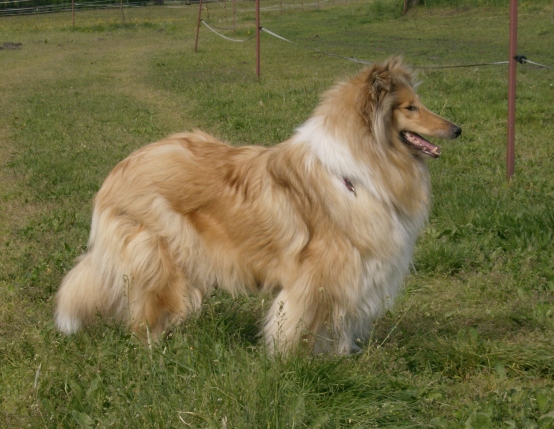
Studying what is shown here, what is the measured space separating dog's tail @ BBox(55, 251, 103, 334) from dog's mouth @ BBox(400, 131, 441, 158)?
2.05 metres

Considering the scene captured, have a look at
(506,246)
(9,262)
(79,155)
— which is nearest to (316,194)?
(506,246)

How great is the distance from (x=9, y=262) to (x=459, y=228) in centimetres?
391

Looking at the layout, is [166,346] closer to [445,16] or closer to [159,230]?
[159,230]

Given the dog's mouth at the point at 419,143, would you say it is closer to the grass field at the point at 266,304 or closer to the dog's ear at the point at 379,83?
the dog's ear at the point at 379,83

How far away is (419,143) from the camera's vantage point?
4246mm

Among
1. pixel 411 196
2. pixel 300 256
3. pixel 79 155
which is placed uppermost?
pixel 411 196

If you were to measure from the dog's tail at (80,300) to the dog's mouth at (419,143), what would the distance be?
80.8 inches

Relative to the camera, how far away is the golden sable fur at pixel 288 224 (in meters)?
4.10

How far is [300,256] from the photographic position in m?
4.16

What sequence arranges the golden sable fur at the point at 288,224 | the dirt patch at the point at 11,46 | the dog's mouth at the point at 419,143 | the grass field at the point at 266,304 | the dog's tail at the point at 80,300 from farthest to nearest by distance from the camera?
1. the dirt patch at the point at 11,46
2. the dog's tail at the point at 80,300
3. the dog's mouth at the point at 419,143
4. the golden sable fur at the point at 288,224
5. the grass field at the point at 266,304

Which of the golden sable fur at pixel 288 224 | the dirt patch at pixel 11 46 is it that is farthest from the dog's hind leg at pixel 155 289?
the dirt patch at pixel 11 46

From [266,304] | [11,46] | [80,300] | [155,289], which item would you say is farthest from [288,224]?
[11,46]

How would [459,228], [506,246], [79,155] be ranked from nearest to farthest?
1. [506,246]
2. [459,228]
3. [79,155]

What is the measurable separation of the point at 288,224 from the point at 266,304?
1239 millimetres
